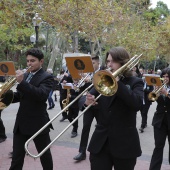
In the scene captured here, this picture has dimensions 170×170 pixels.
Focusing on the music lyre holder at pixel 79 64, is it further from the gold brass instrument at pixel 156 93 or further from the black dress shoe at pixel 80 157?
the black dress shoe at pixel 80 157

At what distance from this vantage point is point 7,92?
4.15 metres

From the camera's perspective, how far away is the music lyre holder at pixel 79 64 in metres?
4.35

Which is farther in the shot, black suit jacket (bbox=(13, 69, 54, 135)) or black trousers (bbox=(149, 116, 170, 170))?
black trousers (bbox=(149, 116, 170, 170))

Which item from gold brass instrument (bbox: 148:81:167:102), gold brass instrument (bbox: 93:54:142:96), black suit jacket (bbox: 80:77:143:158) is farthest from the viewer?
gold brass instrument (bbox: 148:81:167:102)

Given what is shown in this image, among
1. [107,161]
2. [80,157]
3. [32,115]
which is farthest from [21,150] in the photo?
[80,157]

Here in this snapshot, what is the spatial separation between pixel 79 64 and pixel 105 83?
163 cm

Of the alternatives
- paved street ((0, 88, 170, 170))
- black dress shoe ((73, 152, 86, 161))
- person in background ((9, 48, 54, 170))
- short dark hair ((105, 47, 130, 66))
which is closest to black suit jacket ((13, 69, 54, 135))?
person in background ((9, 48, 54, 170))

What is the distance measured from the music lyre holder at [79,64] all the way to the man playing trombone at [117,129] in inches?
44.9

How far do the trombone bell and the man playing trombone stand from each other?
0.24 metres

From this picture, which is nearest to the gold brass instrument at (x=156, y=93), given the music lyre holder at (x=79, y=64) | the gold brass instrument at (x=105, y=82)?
the music lyre holder at (x=79, y=64)

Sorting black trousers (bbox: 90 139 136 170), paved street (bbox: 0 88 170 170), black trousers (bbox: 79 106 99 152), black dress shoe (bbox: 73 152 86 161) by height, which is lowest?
paved street (bbox: 0 88 170 170)

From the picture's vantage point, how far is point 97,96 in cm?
334

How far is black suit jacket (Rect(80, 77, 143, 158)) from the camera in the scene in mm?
3138

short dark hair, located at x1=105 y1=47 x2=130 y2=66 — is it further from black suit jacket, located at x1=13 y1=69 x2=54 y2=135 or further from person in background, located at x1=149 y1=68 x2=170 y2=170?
person in background, located at x1=149 y1=68 x2=170 y2=170
